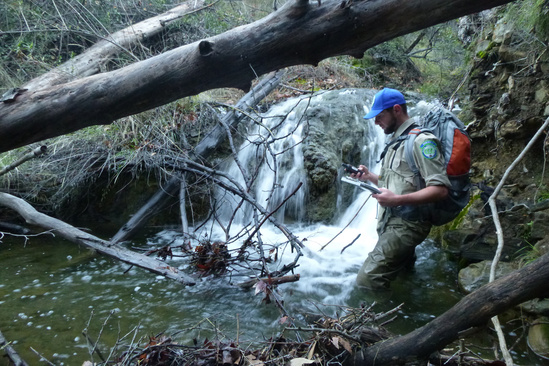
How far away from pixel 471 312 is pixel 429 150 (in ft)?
5.89

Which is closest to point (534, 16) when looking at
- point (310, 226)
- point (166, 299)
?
point (310, 226)

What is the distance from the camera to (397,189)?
3.93 meters

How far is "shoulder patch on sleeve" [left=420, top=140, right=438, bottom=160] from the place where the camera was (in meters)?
3.59

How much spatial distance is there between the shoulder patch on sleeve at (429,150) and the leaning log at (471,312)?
5.45ft

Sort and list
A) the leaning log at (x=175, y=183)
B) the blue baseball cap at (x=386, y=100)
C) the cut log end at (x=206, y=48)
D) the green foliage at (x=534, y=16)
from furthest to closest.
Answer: the leaning log at (x=175, y=183) → the green foliage at (x=534, y=16) → the blue baseball cap at (x=386, y=100) → the cut log end at (x=206, y=48)

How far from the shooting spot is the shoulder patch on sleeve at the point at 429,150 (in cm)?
359

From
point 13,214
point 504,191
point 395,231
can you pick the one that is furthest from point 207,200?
point 504,191

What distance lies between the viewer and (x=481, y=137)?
5.87m

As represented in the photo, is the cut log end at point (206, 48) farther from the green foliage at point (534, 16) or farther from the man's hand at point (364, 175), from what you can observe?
the green foliage at point (534, 16)

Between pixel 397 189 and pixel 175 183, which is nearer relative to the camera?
pixel 397 189

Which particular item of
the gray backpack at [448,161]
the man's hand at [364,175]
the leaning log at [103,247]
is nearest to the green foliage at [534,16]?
the gray backpack at [448,161]

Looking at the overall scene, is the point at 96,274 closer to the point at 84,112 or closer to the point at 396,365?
the point at 84,112

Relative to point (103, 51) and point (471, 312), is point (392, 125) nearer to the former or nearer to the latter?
point (471, 312)

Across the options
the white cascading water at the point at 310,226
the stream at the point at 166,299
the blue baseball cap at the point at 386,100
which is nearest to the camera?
the stream at the point at 166,299
